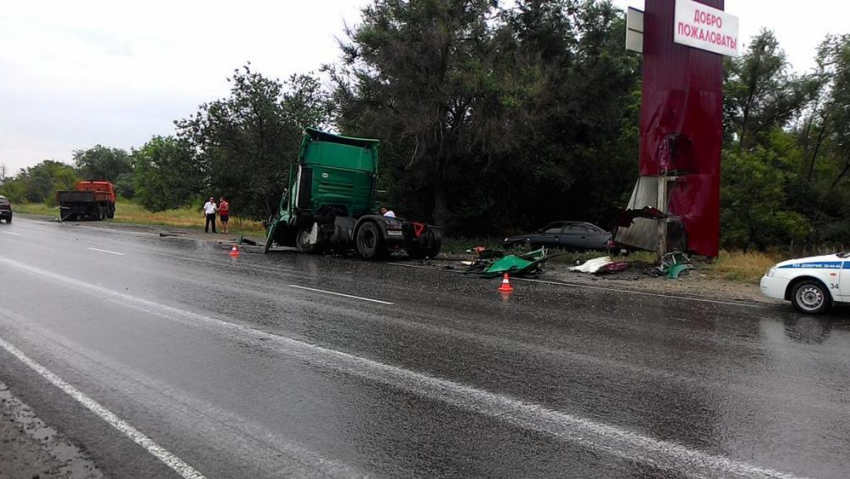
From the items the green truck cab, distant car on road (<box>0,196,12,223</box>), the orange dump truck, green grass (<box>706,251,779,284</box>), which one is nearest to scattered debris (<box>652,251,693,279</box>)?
green grass (<box>706,251,779,284</box>)

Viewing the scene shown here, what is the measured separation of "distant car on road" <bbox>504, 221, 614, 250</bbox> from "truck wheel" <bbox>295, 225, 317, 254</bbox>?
7350mm

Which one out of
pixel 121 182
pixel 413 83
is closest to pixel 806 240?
pixel 413 83

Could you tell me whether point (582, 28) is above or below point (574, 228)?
above

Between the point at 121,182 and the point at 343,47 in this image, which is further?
the point at 121,182

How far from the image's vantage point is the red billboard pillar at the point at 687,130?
15781mm

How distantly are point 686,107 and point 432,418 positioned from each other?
14.0 metres

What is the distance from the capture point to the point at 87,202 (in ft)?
129

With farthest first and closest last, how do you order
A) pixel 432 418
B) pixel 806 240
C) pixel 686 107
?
pixel 806 240 < pixel 686 107 < pixel 432 418

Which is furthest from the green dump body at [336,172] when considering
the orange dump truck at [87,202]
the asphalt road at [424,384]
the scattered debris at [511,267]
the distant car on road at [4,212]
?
the orange dump truck at [87,202]

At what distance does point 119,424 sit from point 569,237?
17.8 m

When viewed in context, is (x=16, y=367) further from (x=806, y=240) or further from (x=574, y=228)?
(x=806, y=240)

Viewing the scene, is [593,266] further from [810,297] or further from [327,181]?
[327,181]

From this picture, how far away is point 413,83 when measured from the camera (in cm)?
2192

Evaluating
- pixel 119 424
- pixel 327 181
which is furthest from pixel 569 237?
pixel 119 424
